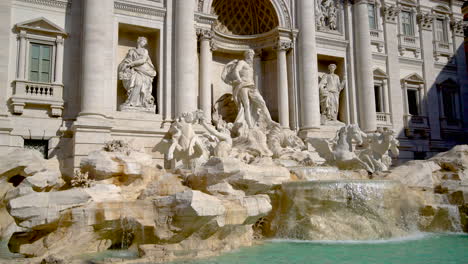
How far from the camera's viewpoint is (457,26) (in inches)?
923

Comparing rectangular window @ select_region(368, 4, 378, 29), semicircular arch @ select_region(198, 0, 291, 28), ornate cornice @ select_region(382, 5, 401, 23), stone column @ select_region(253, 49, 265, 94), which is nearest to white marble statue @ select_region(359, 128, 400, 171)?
stone column @ select_region(253, 49, 265, 94)

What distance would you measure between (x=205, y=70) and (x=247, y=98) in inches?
78.6

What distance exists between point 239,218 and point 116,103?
8245mm

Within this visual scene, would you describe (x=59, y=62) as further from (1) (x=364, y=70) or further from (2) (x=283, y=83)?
(1) (x=364, y=70)

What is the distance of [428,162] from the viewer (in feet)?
45.8

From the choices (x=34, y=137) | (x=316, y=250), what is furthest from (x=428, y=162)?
(x=34, y=137)

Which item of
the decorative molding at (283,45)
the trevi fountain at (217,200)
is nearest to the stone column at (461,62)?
the trevi fountain at (217,200)

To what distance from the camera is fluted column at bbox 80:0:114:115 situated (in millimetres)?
13172

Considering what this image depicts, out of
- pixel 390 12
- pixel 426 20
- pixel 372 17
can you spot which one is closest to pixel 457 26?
pixel 426 20

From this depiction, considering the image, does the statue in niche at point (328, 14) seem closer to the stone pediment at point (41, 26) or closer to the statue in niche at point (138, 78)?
the statue in niche at point (138, 78)

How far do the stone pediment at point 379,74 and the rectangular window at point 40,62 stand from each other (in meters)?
14.9

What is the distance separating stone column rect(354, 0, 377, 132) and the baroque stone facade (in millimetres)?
49

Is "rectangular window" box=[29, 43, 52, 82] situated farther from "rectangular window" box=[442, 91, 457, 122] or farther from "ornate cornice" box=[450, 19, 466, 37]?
"ornate cornice" box=[450, 19, 466, 37]

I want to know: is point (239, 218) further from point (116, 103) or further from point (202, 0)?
point (202, 0)
